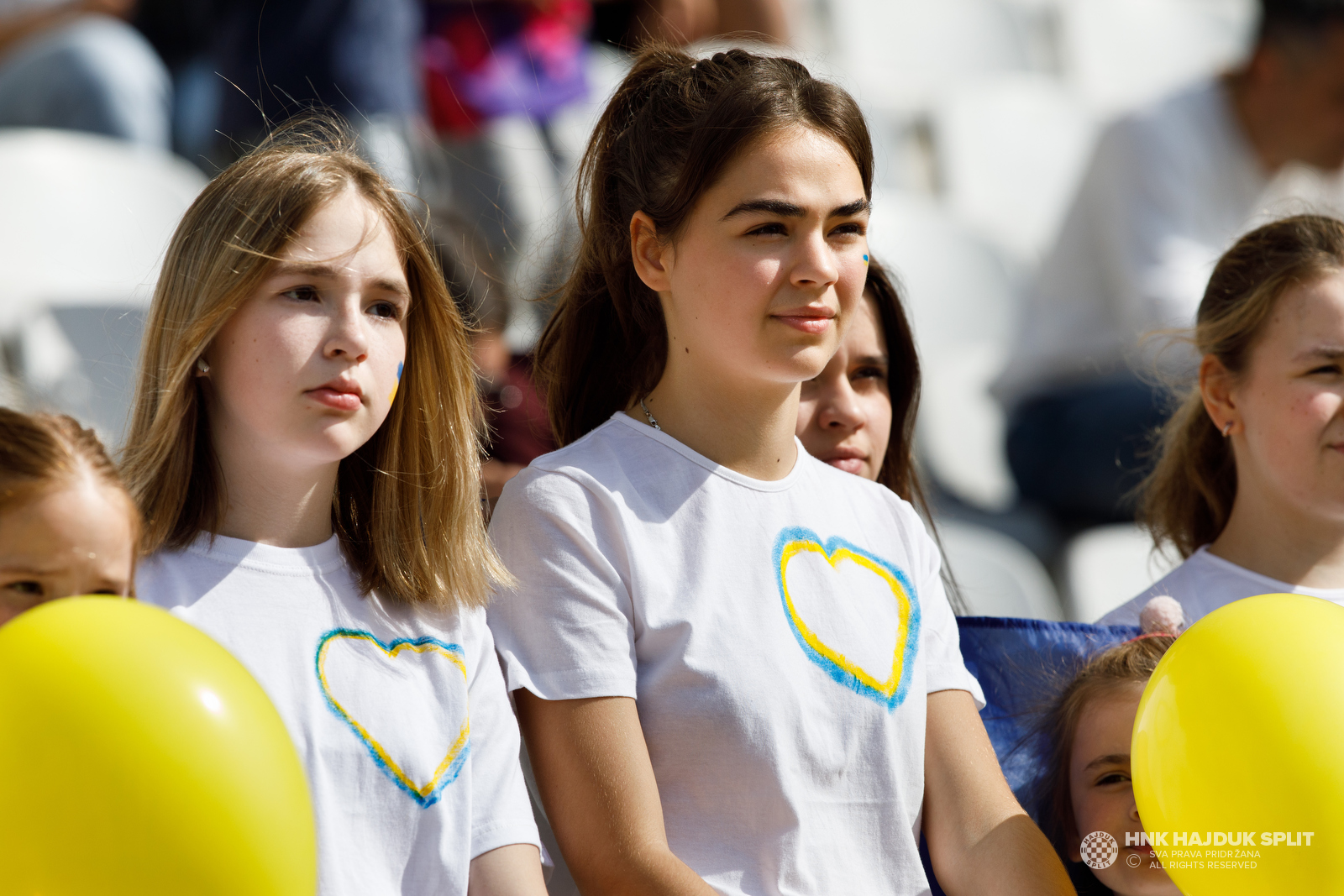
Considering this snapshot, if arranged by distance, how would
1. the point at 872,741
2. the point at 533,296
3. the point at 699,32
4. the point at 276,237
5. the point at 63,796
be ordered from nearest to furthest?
the point at 63,796 < the point at 276,237 < the point at 872,741 < the point at 533,296 < the point at 699,32

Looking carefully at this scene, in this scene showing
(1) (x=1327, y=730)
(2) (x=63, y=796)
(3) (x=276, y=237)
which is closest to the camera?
(2) (x=63, y=796)

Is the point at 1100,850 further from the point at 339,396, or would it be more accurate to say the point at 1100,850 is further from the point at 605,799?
the point at 339,396

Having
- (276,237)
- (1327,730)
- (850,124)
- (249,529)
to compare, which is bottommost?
(249,529)

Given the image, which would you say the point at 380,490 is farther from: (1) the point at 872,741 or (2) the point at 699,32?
(2) the point at 699,32

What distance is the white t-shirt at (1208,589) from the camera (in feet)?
6.35

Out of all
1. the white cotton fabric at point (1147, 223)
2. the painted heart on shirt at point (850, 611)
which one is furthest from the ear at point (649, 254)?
the white cotton fabric at point (1147, 223)

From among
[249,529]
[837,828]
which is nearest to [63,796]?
[249,529]

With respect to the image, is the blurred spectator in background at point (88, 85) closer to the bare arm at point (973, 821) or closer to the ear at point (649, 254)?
the ear at point (649, 254)

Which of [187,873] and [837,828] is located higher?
[187,873]

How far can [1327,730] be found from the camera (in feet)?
4.19

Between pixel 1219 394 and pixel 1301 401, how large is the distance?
0.45 ft

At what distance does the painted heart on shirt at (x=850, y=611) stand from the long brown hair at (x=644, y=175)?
293mm

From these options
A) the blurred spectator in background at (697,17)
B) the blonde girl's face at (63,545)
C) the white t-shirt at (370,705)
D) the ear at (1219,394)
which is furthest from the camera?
the blurred spectator in background at (697,17)

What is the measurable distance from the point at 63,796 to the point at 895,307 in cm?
141
